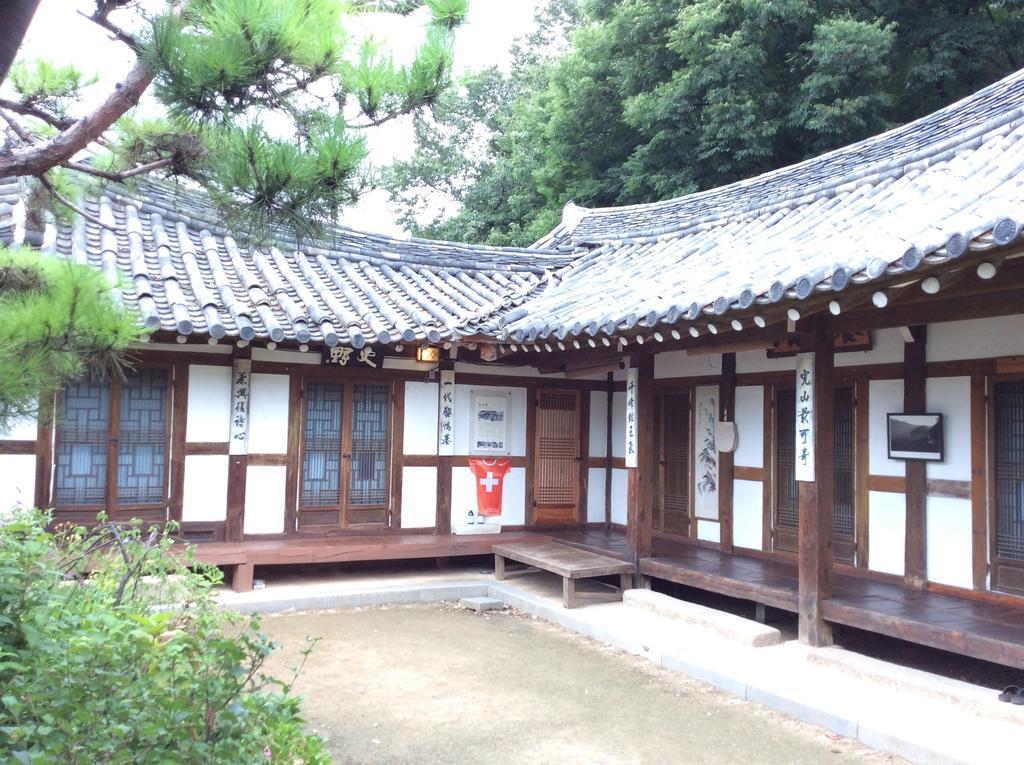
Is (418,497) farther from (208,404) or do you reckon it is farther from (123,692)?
(123,692)

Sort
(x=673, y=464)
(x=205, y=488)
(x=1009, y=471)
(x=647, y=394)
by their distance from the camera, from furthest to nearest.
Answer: (x=673, y=464) → (x=205, y=488) → (x=647, y=394) → (x=1009, y=471)

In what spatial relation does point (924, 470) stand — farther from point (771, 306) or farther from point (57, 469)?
point (57, 469)

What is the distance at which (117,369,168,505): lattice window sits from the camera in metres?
7.76

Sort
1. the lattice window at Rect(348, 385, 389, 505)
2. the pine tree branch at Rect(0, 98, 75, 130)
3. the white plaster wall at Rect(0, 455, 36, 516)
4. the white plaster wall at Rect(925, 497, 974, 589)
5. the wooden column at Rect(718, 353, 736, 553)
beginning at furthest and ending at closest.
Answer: the lattice window at Rect(348, 385, 389, 505), the wooden column at Rect(718, 353, 736, 553), the white plaster wall at Rect(0, 455, 36, 516), the white plaster wall at Rect(925, 497, 974, 589), the pine tree branch at Rect(0, 98, 75, 130)

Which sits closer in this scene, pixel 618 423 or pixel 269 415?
pixel 269 415

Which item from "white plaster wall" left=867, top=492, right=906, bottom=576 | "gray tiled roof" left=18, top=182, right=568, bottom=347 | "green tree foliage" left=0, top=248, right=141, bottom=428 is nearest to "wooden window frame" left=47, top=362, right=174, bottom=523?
"gray tiled roof" left=18, top=182, right=568, bottom=347

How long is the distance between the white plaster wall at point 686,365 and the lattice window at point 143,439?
5.50 m

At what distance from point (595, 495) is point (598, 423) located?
37.5 inches

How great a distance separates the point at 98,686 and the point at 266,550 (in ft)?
18.8

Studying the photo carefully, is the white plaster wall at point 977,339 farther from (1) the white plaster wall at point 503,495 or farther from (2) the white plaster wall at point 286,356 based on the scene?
(2) the white plaster wall at point 286,356

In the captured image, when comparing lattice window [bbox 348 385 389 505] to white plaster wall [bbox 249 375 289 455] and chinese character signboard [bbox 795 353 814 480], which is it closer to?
white plaster wall [bbox 249 375 289 455]

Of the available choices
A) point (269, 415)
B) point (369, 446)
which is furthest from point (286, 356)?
point (369, 446)

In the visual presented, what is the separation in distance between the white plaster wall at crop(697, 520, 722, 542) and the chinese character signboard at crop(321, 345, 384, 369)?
13.5 ft

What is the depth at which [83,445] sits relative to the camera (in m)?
7.59
